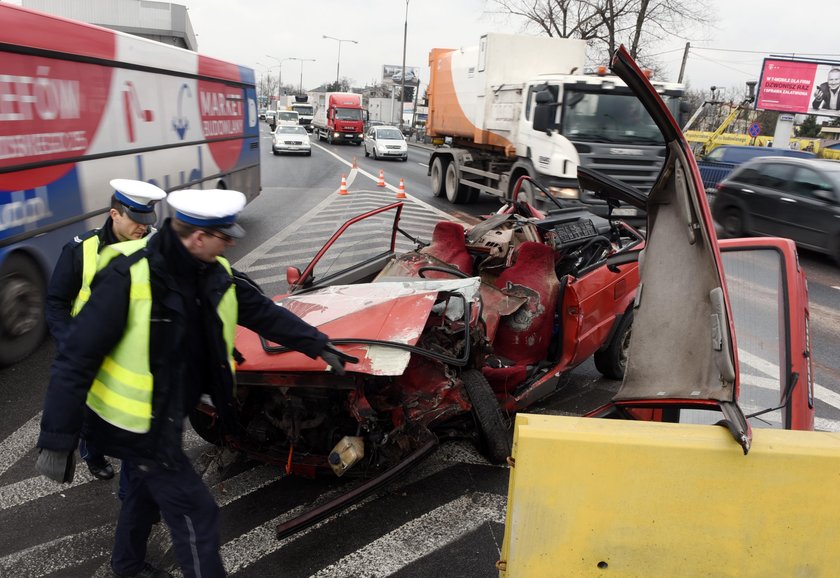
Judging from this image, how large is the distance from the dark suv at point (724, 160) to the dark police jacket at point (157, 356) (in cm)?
1851

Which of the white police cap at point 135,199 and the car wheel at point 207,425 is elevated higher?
the white police cap at point 135,199

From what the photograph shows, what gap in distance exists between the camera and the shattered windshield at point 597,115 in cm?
1165

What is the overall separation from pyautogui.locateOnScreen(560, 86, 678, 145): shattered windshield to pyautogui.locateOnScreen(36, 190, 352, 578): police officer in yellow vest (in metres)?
10.2

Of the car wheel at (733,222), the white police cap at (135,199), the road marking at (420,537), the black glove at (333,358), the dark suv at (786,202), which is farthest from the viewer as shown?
the car wheel at (733,222)

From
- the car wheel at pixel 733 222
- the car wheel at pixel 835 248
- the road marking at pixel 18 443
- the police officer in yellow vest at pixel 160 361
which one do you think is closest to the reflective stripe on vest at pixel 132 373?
the police officer in yellow vest at pixel 160 361

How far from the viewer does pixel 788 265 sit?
3.03m

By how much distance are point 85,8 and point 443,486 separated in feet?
145

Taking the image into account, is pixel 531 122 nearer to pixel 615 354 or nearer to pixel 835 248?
pixel 835 248

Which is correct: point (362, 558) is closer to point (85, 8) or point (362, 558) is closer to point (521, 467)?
point (521, 467)

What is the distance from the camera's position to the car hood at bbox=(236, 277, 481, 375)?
126 inches

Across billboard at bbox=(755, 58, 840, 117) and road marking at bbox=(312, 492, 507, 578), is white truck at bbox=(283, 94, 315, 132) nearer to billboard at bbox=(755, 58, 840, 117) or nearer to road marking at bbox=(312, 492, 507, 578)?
billboard at bbox=(755, 58, 840, 117)

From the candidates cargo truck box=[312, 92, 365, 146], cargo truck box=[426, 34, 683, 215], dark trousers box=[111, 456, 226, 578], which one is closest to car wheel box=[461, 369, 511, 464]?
dark trousers box=[111, 456, 226, 578]

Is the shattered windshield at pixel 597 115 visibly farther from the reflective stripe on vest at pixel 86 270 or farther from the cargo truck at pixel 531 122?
the reflective stripe on vest at pixel 86 270

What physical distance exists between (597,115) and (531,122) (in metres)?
1.44
